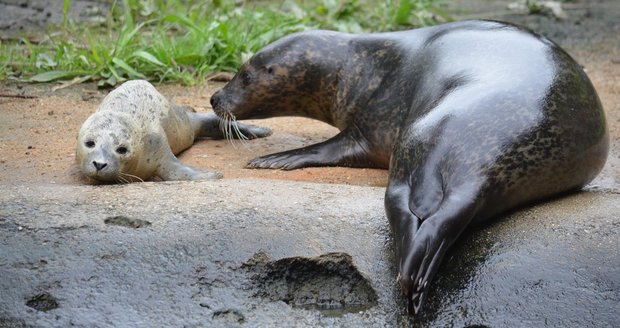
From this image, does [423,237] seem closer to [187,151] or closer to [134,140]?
[134,140]

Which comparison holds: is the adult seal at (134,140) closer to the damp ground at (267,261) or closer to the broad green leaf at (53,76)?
the damp ground at (267,261)

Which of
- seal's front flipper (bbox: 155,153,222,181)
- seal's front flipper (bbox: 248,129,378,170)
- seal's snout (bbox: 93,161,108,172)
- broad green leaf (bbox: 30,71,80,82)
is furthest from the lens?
broad green leaf (bbox: 30,71,80,82)

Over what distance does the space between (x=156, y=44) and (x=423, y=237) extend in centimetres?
483

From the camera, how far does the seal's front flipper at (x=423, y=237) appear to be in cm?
338

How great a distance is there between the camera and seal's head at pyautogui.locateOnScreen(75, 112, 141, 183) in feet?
15.1

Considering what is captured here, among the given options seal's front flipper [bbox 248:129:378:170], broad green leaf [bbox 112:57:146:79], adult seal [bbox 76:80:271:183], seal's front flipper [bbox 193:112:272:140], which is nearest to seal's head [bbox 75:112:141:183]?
adult seal [bbox 76:80:271:183]

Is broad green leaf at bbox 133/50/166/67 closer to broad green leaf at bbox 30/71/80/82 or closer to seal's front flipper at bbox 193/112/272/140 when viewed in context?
broad green leaf at bbox 30/71/80/82

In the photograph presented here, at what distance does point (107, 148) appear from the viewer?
4.73 metres

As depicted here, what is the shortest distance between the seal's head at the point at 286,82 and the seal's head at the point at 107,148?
1252mm

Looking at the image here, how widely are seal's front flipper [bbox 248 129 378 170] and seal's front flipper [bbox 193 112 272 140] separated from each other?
652 mm

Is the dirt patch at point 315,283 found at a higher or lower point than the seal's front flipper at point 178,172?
higher

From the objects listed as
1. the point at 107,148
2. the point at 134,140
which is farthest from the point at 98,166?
the point at 134,140

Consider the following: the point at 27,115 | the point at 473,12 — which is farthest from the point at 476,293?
the point at 473,12

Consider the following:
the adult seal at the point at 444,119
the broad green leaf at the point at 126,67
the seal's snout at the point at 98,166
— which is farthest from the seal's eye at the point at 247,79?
the seal's snout at the point at 98,166
